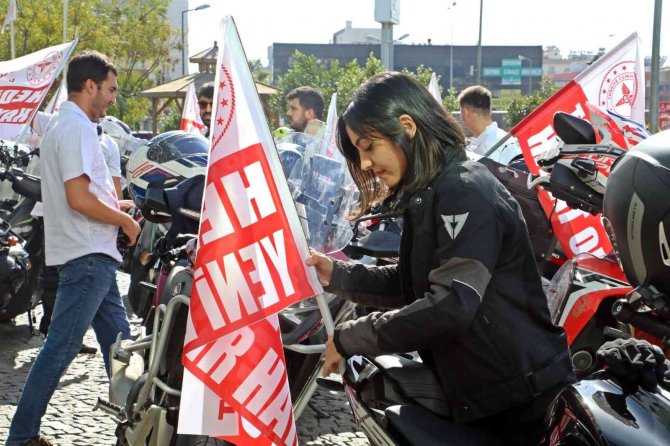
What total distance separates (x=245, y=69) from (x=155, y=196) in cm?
194

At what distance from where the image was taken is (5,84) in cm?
889

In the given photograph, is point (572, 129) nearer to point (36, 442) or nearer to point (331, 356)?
point (331, 356)

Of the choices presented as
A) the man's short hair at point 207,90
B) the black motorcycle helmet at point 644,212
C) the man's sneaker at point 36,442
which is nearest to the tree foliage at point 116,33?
the man's short hair at point 207,90

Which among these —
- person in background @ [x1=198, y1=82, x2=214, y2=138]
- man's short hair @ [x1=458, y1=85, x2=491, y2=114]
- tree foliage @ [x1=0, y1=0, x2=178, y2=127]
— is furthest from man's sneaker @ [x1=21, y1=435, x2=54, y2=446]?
tree foliage @ [x1=0, y1=0, x2=178, y2=127]

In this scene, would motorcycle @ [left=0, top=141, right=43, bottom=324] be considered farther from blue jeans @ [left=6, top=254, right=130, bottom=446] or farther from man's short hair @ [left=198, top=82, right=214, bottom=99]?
blue jeans @ [left=6, top=254, right=130, bottom=446]

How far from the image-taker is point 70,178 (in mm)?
4609

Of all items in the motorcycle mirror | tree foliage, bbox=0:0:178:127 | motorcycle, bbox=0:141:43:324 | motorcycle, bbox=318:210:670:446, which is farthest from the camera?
tree foliage, bbox=0:0:178:127

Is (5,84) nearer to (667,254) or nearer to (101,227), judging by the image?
(101,227)

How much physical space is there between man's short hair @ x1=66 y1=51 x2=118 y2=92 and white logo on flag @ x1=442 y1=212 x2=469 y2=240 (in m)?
3.00

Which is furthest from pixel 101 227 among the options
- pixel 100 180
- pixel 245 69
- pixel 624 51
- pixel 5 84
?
pixel 5 84

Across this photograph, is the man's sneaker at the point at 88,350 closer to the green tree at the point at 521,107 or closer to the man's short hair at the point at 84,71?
the man's short hair at the point at 84,71

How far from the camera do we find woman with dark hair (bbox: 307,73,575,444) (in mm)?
2432

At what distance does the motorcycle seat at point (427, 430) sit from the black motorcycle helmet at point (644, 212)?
55 centimetres

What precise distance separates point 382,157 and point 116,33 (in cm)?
3490
